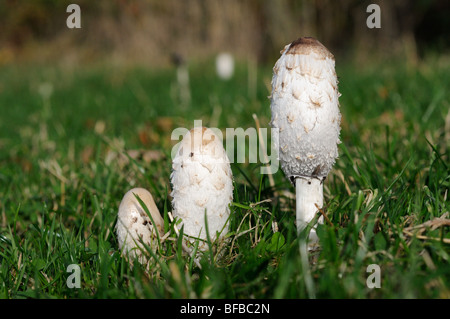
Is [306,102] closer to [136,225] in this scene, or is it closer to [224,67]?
[136,225]

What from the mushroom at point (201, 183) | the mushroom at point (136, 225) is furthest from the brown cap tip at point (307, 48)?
the mushroom at point (136, 225)

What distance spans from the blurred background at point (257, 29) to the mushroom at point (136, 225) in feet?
21.6

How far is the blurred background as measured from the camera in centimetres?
979

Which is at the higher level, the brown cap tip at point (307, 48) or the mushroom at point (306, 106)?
the brown cap tip at point (307, 48)

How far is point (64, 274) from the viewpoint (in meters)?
1.83

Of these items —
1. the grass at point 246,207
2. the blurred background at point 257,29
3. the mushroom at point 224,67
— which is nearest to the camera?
the grass at point 246,207

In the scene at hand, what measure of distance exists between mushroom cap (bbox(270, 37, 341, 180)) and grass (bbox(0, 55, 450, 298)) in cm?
29

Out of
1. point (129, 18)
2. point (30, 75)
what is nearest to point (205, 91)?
point (30, 75)

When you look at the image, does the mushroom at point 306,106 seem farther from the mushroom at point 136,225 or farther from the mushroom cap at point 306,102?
the mushroom at point 136,225

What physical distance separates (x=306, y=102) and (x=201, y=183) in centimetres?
54

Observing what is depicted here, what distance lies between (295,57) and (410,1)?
11032 millimetres

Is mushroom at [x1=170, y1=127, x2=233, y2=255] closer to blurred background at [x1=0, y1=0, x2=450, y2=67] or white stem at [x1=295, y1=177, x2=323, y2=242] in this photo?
white stem at [x1=295, y1=177, x2=323, y2=242]

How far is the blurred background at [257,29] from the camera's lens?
9789 millimetres

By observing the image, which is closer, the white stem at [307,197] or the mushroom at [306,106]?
the mushroom at [306,106]
